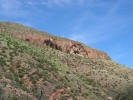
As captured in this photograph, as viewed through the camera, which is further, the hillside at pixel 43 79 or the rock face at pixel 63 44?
the rock face at pixel 63 44

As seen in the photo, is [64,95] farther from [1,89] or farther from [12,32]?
[12,32]

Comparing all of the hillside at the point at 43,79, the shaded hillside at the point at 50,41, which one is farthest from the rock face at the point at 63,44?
the hillside at the point at 43,79

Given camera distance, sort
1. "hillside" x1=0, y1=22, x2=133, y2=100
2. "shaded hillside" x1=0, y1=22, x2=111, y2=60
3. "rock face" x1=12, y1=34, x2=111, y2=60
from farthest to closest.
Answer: "rock face" x1=12, y1=34, x2=111, y2=60 < "shaded hillside" x1=0, y1=22, x2=111, y2=60 < "hillside" x1=0, y1=22, x2=133, y2=100

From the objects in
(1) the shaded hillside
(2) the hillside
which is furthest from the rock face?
(2) the hillside

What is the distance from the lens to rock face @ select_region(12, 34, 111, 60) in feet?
202

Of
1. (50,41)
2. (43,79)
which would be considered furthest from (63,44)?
(43,79)

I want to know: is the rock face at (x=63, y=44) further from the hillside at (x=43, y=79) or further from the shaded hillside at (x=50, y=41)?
the hillside at (x=43, y=79)

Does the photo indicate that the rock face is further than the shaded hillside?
Yes

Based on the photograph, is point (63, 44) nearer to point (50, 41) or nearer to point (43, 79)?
point (50, 41)

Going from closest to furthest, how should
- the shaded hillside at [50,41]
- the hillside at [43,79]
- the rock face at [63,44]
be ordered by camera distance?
the hillside at [43,79] < the shaded hillside at [50,41] < the rock face at [63,44]

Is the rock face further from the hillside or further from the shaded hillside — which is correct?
Answer: the hillside


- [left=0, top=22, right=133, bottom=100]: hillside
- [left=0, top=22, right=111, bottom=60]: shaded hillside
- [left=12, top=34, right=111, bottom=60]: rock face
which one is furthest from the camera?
[left=12, top=34, right=111, bottom=60]: rock face

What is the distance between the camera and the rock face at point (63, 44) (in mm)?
61681

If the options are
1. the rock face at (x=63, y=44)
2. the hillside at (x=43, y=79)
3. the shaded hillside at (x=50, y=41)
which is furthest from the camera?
the rock face at (x=63, y=44)
